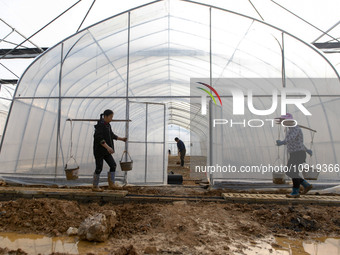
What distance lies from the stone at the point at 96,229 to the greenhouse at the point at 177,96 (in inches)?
150

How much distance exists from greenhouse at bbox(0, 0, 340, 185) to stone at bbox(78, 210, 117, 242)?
150 inches

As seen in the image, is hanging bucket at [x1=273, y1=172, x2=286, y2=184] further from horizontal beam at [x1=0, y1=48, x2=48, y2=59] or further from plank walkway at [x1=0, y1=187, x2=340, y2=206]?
horizontal beam at [x1=0, y1=48, x2=48, y2=59]

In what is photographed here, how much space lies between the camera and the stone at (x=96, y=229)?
11.7ft

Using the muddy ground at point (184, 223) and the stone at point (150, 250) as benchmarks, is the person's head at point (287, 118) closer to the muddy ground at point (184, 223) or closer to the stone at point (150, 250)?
the muddy ground at point (184, 223)

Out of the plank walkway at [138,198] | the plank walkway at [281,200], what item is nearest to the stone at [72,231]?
the plank walkway at [138,198]

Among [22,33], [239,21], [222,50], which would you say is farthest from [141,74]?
[22,33]

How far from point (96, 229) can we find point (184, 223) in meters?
1.39

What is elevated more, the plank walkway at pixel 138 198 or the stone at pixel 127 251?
the plank walkway at pixel 138 198

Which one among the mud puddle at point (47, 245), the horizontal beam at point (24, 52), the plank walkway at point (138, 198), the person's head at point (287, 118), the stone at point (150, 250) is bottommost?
the mud puddle at point (47, 245)

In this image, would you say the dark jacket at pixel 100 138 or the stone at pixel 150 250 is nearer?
the stone at pixel 150 250

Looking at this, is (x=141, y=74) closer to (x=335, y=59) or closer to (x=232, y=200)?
(x=232, y=200)

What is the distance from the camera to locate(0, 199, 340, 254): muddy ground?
3570 mm

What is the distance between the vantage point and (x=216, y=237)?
3756mm

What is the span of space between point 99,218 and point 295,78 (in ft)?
21.2
